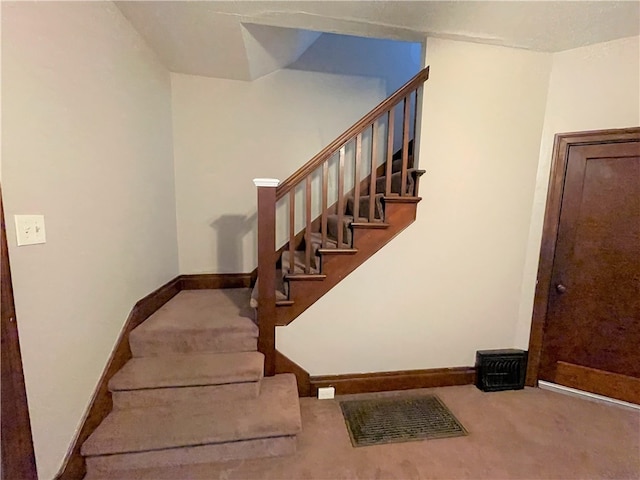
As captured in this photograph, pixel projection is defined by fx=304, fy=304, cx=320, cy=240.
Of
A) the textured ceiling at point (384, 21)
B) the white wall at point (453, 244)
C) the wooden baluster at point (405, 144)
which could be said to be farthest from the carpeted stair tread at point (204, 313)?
the textured ceiling at point (384, 21)

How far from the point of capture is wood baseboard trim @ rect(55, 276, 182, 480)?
1.47 m

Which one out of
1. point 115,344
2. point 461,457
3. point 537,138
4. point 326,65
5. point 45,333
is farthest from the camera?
point 326,65

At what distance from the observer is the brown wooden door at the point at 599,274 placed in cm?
208

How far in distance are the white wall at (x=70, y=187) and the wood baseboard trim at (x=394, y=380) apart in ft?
4.76

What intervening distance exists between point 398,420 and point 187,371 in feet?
4.56

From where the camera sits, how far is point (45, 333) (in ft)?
4.31

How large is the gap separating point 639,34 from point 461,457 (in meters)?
2.85

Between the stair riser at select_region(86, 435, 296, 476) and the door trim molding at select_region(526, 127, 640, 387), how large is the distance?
2.00 m

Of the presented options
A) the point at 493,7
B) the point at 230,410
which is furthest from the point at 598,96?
the point at 230,410

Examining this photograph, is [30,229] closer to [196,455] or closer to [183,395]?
[183,395]

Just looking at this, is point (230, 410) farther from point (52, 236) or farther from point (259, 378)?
point (52, 236)

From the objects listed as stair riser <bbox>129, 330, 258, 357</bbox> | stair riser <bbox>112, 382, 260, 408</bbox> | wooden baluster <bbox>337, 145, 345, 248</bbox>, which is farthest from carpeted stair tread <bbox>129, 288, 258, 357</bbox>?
wooden baluster <bbox>337, 145, 345, 248</bbox>

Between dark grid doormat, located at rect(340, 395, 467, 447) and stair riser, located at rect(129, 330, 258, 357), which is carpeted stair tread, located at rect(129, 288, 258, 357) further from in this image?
dark grid doormat, located at rect(340, 395, 467, 447)

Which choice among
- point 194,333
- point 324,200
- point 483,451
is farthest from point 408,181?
point 194,333
